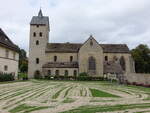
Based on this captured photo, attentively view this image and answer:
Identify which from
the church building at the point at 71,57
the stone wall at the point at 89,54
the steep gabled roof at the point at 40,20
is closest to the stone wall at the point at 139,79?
the church building at the point at 71,57

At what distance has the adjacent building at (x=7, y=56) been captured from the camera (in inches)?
1231

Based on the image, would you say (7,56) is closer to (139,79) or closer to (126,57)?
(139,79)

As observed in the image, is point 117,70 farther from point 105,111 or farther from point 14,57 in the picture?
point 105,111

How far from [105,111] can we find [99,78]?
37.7 m

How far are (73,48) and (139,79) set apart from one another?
28281 mm

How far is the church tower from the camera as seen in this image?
51.6m

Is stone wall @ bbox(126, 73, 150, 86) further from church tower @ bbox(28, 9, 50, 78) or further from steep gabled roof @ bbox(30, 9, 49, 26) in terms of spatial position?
steep gabled roof @ bbox(30, 9, 49, 26)

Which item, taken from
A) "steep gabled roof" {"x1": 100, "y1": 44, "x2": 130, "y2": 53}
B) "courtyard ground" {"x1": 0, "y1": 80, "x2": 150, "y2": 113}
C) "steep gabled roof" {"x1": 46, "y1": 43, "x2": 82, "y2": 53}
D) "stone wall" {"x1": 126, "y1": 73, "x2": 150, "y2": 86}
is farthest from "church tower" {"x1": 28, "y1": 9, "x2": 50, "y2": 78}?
"courtyard ground" {"x1": 0, "y1": 80, "x2": 150, "y2": 113}

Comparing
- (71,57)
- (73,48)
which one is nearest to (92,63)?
(71,57)

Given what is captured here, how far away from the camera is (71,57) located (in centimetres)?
5278

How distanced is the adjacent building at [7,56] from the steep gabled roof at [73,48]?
17.1m

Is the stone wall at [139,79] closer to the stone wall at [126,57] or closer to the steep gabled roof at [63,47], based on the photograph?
the stone wall at [126,57]

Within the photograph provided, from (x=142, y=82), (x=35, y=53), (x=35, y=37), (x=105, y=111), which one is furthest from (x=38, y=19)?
(x=105, y=111)

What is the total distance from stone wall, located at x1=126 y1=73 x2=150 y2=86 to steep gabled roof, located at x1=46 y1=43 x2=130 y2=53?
22.4 metres
